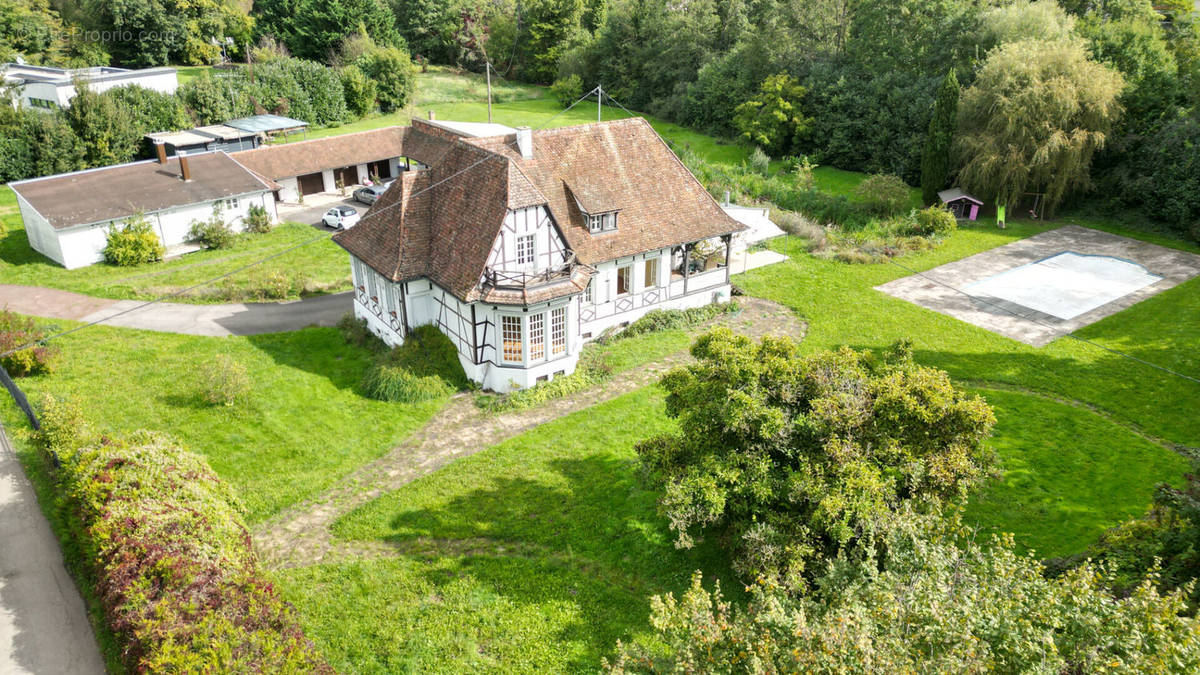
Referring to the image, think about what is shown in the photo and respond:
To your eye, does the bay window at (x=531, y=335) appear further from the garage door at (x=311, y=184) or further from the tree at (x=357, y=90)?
the tree at (x=357, y=90)

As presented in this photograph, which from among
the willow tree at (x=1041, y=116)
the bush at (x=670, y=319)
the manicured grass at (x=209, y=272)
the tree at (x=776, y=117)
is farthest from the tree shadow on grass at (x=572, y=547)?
the tree at (x=776, y=117)

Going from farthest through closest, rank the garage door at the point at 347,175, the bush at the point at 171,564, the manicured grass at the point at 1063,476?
the garage door at the point at 347,175 < the manicured grass at the point at 1063,476 < the bush at the point at 171,564

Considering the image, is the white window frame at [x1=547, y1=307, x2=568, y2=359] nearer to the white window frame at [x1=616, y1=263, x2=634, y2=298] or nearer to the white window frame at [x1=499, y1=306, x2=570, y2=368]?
the white window frame at [x1=499, y1=306, x2=570, y2=368]

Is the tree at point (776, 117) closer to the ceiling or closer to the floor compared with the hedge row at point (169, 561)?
closer to the ceiling

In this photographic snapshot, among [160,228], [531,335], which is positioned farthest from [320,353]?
[160,228]

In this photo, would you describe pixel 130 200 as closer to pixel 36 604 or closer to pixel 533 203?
pixel 533 203

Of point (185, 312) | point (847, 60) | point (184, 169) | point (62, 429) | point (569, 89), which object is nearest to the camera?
point (62, 429)
